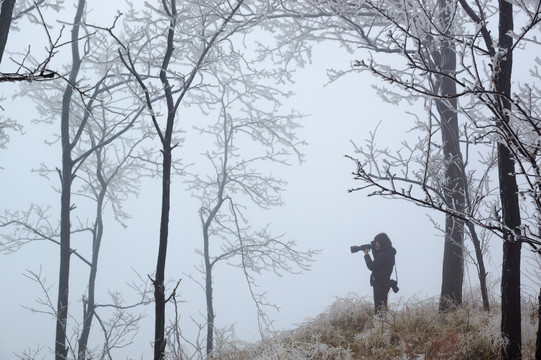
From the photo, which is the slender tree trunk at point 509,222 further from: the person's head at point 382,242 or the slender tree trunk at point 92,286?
the slender tree trunk at point 92,286

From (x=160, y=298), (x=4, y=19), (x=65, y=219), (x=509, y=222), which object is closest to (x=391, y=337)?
(x=509, y=222)

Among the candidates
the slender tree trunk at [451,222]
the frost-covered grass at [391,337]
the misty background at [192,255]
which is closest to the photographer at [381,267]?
the frost-covered grass at [391,337]

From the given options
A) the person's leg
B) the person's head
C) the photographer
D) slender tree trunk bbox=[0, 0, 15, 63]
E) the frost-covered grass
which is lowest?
the frost-covered grass

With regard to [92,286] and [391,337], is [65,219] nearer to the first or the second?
[92,286]

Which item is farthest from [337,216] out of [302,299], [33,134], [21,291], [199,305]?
[33,134]

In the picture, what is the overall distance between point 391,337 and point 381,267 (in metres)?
1.99

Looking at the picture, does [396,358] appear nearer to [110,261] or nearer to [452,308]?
[452,308]

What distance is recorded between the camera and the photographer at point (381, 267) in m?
5.90

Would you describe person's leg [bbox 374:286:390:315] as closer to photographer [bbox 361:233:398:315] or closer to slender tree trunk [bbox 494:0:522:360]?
photographer [bbox 361:233:398:315]

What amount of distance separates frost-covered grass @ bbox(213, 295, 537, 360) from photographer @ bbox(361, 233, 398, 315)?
0.26 m

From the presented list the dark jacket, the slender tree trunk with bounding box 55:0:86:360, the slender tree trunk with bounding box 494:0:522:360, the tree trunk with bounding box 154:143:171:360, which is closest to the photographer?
the dark jacket

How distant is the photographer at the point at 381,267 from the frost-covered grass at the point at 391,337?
26cm

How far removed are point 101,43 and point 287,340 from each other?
723 centimetres

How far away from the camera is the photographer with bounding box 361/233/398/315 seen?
5898mm
